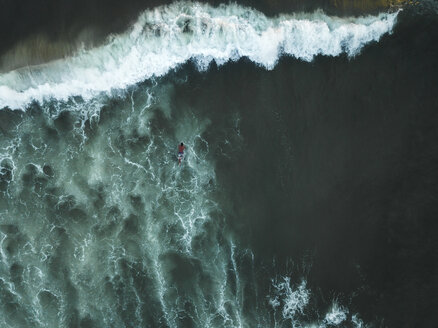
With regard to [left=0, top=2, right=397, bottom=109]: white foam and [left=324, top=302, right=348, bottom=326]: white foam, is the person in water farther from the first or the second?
[left=324, top=302, right=348, bottom=326]: white foam

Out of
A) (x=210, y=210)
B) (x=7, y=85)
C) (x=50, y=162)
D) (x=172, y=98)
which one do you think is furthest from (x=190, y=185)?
(x=7, y=85)

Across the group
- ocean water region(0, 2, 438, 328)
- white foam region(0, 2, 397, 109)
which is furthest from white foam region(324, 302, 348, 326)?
white foam region(0, 2, 397, 109)

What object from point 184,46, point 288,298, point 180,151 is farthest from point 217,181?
point 184,46

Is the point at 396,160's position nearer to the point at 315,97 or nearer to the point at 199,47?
the point at 315,97

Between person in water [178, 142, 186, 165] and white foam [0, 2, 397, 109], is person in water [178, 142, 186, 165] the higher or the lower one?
the lower one

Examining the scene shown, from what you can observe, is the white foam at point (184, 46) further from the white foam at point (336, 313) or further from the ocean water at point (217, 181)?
Result: the white foam at point (336, 313)

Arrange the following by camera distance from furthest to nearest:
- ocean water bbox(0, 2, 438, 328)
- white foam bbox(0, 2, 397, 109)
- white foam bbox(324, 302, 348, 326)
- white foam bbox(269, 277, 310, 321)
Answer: white foam bbox(324, 302, 348, 326), white foam bbox(269, 277, 310, 321), white foam bbox(0, 2, 397, 109), ocean water bbox(0, 2, 438, 328)
